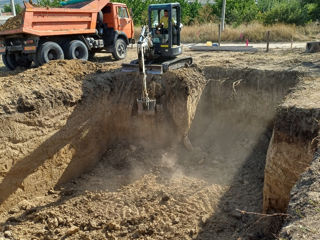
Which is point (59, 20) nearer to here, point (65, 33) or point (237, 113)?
point (65, 33)

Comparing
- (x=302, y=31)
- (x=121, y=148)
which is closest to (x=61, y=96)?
(x=121, y=148)

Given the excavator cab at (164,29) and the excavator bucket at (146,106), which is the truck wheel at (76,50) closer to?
the excavator cab at (164,29)

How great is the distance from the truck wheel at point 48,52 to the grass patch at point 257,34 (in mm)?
12497

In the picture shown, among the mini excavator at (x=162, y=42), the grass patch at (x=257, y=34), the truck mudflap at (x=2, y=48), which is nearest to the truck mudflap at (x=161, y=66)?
the mini excavator at (x=162, y=42)

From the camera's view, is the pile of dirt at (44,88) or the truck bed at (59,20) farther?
the truck bed at (59,20)

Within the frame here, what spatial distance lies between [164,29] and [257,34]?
12.3 m

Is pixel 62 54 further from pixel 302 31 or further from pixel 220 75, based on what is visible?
pixel 302 31

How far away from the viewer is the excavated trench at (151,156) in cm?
593

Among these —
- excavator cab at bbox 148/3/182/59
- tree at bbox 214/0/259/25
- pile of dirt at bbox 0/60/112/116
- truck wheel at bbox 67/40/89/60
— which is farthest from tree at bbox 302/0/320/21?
pile of dirt at bbox 0/60/112/116

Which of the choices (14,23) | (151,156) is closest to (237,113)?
(151,156)

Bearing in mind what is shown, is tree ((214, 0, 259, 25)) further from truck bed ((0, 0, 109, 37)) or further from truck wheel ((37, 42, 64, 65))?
truck wheel ((37, 42, 64, 65))

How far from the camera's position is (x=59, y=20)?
34.4ft

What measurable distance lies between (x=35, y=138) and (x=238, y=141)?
5.36 m

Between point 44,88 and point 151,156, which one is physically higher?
point 44,88
